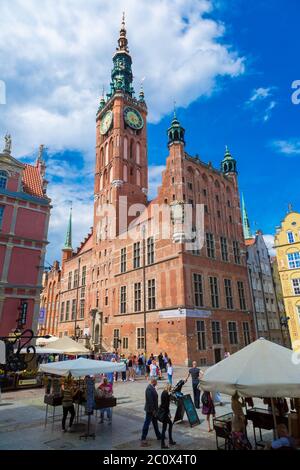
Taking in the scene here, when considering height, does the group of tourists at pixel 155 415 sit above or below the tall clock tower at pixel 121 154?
below

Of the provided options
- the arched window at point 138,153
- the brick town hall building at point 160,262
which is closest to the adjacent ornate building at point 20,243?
the brick town hall building at point 160,262

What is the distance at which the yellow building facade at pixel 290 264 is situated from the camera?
33.7 metres

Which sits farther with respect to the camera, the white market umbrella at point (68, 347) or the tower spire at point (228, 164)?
the tower spire at point (228, 164)

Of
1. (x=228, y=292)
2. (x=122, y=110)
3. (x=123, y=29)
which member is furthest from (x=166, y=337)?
(x=123, y=29)

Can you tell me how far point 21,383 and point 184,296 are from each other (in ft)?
48.2

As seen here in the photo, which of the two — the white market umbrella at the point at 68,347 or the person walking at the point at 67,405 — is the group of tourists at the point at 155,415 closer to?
the person walking at the point at 67,405

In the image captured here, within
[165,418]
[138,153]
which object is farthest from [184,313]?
[138,153]

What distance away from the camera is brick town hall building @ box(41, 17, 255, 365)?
27.8 m

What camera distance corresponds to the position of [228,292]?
32188mm

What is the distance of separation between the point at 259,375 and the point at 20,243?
63.9ft

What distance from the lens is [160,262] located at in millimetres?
29922

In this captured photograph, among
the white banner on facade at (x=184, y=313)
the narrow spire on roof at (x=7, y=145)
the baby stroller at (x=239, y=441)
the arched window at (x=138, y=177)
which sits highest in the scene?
the arched window at (x=138, y=177)

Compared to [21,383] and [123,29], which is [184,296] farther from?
[123,29]

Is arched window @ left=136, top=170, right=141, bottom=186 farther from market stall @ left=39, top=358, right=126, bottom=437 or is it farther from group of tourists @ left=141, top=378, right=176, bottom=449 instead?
group of tourists @ left=141, top=378, right=176, bottom=449
